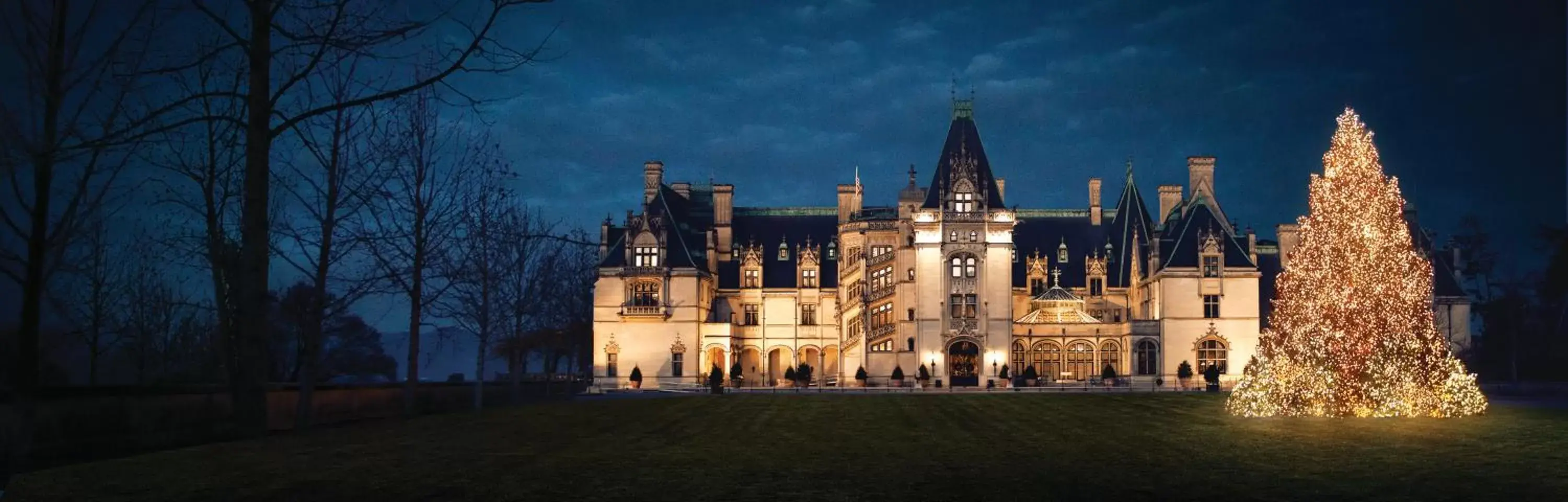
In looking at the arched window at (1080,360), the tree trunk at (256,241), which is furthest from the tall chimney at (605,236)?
the tree trunk at (256,241)

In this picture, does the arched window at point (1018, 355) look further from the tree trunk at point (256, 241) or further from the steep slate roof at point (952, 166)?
the tree trunk at point (256, 241)

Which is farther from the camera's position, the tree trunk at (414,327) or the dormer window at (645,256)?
the dormer window at (645,256)

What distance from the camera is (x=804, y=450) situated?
69.7ft

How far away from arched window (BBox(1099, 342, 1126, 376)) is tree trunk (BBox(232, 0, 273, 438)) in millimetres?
67406

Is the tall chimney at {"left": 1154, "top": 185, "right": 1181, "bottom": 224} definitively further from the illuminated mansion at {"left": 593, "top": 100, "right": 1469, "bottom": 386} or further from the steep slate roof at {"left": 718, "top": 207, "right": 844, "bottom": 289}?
the steep slate roof at {"left": 718, "top": 207, "right": 844, "bottom": 289}

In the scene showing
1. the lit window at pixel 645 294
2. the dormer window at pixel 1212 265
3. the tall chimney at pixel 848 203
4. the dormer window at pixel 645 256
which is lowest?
the lit window at pixel 645 294

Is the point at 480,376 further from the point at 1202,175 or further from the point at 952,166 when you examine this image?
the point at 1202,175

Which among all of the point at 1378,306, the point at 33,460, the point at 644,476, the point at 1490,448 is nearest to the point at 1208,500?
the point at 644,476

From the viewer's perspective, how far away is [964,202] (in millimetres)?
74375

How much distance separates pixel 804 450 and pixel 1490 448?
1169cm

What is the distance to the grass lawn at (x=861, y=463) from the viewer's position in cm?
1434

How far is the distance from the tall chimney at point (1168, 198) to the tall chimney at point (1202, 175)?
3388 millimetres

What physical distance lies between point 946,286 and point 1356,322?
4111cm

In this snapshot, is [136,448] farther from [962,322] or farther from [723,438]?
[962,322]
